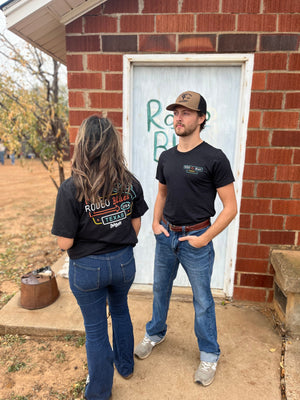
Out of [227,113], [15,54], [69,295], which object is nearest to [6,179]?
[15,54]

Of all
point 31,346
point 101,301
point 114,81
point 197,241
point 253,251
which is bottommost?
point 31,346

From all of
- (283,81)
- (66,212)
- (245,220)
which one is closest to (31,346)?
(66,212)

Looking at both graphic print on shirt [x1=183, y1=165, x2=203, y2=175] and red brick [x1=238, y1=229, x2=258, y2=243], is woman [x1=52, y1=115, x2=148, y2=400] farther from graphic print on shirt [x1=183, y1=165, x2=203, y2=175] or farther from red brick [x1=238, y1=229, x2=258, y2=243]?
red brick [x1=238, y1=229, x2=258, y2=243]

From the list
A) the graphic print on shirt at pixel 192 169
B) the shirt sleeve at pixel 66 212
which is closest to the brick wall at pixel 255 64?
the graphic print on shirt at pixel 192 169

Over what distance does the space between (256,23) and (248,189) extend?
5.26 feet

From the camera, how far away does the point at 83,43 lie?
315 centimetres

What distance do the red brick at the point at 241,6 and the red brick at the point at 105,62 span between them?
1.13 m

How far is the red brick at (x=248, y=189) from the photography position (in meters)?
3.23

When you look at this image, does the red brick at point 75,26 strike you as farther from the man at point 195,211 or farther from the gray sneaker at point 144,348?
the gray sneaker at point 144,348

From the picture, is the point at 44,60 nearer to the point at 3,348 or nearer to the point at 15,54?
the point at 15,54

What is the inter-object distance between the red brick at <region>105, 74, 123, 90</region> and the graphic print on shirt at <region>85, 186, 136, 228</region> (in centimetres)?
166

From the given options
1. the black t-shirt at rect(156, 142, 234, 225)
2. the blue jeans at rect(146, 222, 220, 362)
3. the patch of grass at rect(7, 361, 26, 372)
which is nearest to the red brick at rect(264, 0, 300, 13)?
Result: the black t-shirt at rect(156, 142, 234, 225)

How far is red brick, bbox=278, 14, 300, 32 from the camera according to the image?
2934mm

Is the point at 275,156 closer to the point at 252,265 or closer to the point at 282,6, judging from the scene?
the point at 252,265
